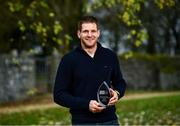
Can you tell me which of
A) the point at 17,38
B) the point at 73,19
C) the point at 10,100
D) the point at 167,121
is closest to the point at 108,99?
the point at 167,121

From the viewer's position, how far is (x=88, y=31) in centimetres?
513

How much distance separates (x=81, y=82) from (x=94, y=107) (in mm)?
319

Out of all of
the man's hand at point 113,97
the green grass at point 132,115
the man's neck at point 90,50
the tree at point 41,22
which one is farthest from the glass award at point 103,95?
the tree at point 41,22

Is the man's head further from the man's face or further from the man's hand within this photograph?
the man's hand

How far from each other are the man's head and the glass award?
0.40 metres

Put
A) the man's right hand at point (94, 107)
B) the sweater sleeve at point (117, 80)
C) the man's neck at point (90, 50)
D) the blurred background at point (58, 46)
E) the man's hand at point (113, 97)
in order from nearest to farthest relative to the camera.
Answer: the man's right hand at point (94, 107) < the man's hand at point (113, 97) < the man's neck at point (90, 50) < the sweater sleeve at point (117, 80) < the blurred background at point (58, 46)

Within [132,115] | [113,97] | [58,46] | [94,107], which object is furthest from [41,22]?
[94,107]

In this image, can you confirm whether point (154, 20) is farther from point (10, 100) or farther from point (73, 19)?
point (10, 100)

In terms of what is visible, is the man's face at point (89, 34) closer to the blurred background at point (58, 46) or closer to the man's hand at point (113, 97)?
the man's hand at point (113, 97)

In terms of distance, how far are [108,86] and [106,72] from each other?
5.5 inches

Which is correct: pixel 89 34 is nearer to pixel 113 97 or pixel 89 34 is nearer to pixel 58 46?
pixel 113 97

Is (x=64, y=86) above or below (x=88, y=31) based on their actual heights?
below

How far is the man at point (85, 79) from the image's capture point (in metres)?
5.09

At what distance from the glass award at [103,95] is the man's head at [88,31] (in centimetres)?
40
